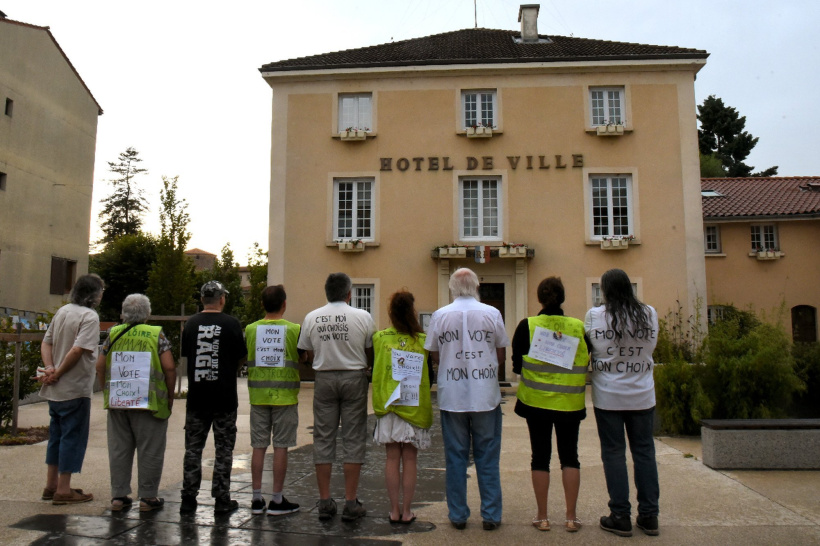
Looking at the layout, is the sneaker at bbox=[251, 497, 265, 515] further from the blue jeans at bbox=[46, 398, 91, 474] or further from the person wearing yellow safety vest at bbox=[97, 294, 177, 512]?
the blue jeans at bbox=[46, 398, 91, 474]

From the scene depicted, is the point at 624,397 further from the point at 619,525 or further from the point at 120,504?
the point at 120,504

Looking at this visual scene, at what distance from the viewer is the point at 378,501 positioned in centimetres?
550

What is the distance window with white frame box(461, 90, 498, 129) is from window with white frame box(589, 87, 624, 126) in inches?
110

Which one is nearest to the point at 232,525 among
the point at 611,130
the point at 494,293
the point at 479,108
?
the point at 494,293

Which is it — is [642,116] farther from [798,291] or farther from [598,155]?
[798,291]

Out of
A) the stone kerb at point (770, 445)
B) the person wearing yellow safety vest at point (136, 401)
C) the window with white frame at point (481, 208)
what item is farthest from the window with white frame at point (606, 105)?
the person wearing yellow safety vest at point (136, 401)

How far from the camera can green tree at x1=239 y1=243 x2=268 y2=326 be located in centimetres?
3169

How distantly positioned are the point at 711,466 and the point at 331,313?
4.51m

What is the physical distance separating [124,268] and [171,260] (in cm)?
2114

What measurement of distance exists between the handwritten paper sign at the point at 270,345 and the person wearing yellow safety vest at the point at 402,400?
869 millimetres

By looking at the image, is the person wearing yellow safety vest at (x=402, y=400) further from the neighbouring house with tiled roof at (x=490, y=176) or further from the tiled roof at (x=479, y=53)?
the tiled roof at (x=479, y=53)

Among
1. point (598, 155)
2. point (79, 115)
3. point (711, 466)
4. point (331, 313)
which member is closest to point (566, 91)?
point (598, 155)

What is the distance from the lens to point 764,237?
2192 cm

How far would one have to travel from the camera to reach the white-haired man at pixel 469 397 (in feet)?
15.5
